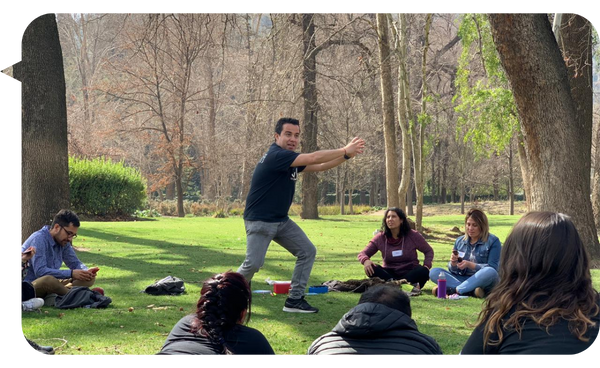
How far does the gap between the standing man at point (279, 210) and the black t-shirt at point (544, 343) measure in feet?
13.9

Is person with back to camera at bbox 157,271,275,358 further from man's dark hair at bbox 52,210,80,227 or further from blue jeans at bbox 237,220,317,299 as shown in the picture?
man's dark hair at bbox 52,210,80,227

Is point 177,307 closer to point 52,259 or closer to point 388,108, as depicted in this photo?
point 52,259

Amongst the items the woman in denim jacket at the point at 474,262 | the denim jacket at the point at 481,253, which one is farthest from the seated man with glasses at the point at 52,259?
the denim jacket at the point at 481,253

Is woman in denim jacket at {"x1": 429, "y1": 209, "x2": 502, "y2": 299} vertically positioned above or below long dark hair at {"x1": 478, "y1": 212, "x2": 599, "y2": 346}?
below

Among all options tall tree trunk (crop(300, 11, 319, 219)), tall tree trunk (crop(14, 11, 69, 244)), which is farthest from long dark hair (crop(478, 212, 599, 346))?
tall tree trunk (crop(300, 11, 319, 219))

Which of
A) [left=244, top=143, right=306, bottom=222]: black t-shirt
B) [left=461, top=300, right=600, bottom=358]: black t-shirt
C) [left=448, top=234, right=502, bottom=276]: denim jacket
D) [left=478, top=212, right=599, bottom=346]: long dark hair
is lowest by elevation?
[left=448, top=234, right=502, bottom=276]: denim jacket

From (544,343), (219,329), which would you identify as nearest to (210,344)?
(219,329)

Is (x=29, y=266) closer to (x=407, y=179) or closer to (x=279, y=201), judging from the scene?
(x=279, y=201)

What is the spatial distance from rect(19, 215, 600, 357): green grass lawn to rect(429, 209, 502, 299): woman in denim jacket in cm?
23

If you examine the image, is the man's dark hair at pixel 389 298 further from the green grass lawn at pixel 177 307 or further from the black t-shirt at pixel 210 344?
the green grass lawn at pixel 177 307

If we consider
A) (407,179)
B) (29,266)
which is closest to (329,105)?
(407,179)

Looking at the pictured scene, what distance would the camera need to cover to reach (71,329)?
626 centimetres

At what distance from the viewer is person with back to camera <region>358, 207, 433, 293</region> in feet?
29.8

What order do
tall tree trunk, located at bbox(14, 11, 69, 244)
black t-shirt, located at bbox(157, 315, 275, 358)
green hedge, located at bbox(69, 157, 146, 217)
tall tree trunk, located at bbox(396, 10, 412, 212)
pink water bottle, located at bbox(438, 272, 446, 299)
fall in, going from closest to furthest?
black t-shirt, located at bbox(157, 315, 275, 358)
pink water bottle, located at bbox(438, 272, 446, 299)
tall tree trunk, located at bbox(14, 11, 69, 244)
tall tree trunk, located at bbox(396, 10, 412, 212)
green hedge, located at bbox(69, 157, 146, 217)
